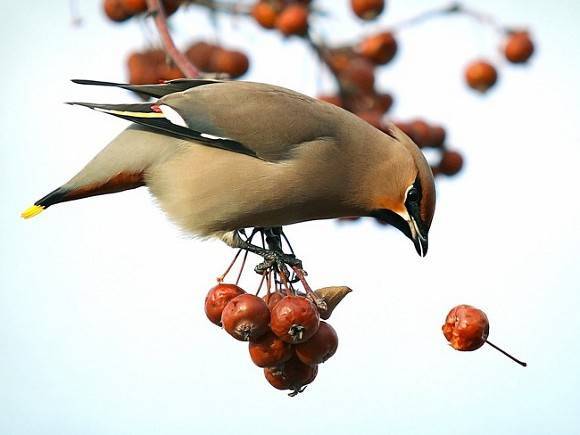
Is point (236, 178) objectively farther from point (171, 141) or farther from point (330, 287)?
point (330, 287)

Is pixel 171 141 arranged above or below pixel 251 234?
above

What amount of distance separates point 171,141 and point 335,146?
55 cm

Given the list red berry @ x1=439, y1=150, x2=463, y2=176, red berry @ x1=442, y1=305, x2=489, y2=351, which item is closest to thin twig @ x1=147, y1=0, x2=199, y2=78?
red berry @ x1=439, y1=150, x2=463, y2=176

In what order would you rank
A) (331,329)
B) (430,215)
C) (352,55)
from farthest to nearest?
(352,55) < (430,215) < (331,329)

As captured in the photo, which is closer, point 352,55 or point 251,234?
point 251,234

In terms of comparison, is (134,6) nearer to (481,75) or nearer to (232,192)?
(232,192)

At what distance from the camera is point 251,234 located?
395cm

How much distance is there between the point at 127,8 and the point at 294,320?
1524mm

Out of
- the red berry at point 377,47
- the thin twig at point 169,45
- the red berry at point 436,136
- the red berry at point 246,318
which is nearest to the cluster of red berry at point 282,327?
the red berry at point 246,318

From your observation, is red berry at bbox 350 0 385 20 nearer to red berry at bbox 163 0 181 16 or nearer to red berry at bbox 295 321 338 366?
red berry at bbox 163 0 181 16

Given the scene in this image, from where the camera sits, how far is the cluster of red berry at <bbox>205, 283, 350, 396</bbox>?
3.22 metres

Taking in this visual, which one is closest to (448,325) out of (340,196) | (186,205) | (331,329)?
(331,329)

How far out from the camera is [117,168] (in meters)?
3.87

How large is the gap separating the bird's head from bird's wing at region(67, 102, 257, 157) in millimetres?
445
